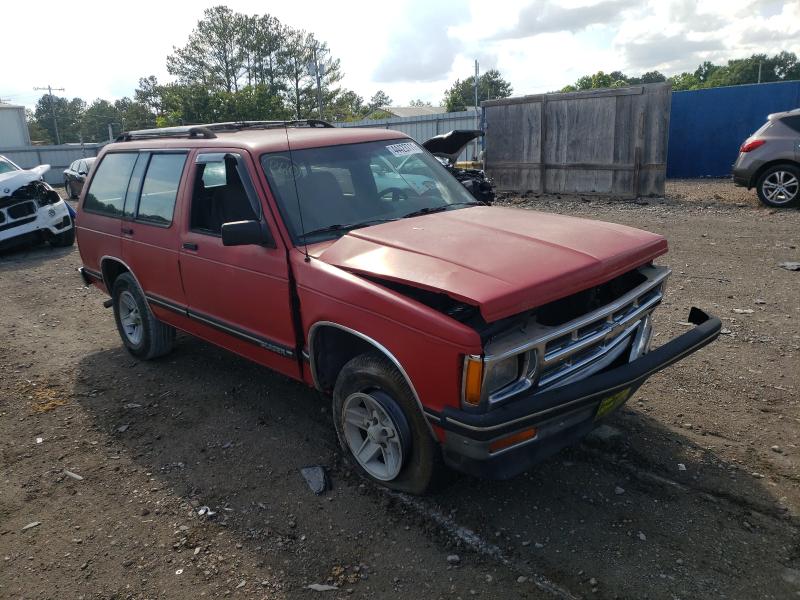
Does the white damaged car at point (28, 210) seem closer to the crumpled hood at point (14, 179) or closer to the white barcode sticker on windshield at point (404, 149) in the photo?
the crumpled hood at point (14, 179)

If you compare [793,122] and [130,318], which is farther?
[793,122]

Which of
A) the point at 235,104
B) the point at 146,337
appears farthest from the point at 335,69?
the point at 146,337

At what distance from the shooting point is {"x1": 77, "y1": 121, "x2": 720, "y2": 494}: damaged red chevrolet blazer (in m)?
2.90

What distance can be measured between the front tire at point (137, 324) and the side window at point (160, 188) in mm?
751

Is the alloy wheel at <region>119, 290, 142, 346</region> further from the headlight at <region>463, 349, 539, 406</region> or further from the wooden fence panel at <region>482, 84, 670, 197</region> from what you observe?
the wooden fence panel at <region>482, 84, 670, 197</region>

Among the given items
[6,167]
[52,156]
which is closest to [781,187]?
[6,167]

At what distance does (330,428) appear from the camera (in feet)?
14.3

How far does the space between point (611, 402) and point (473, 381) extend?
903 mm

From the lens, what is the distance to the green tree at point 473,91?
5734 centimetres

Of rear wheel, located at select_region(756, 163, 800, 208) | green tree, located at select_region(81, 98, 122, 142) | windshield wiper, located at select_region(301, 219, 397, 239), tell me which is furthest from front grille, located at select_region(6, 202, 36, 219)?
green tree, located at select_region(81, 98, 122, 142)

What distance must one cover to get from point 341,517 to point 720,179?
54.9 feet

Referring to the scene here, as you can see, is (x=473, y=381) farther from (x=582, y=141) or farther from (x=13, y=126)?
(x=13, y=126)

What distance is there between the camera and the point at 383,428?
341cm

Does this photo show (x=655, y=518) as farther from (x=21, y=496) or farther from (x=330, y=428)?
(x=21, y=496)
